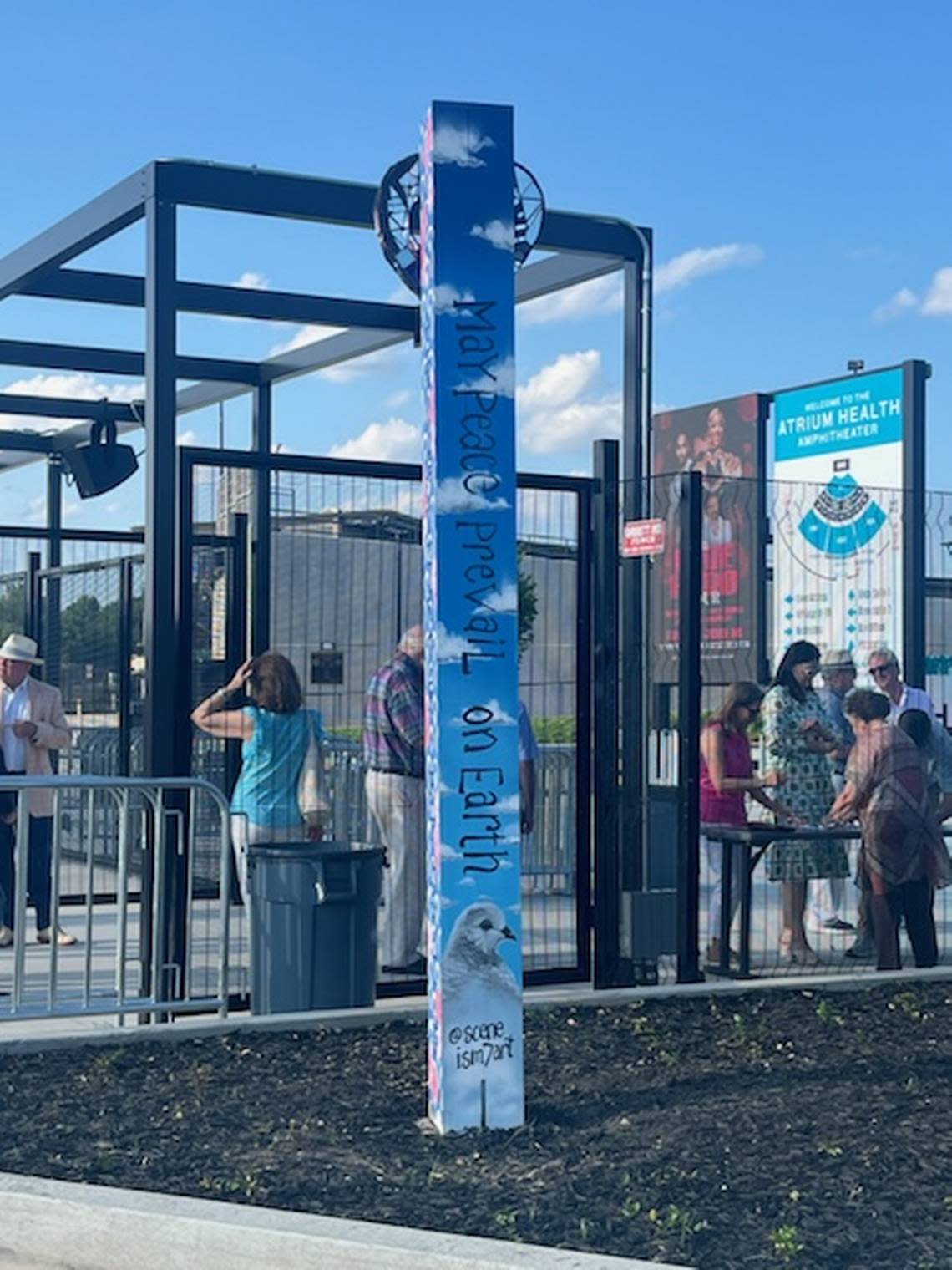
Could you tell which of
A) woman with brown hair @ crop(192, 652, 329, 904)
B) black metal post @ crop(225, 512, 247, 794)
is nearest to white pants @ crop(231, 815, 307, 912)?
woman with brown hair @ crop(192, 652, 329, 904)

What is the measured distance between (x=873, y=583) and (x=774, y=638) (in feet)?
3.30

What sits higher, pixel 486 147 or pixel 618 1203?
pixel 486 147

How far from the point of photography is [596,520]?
9258 millimetres

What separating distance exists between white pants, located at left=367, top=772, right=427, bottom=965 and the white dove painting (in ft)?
9.82

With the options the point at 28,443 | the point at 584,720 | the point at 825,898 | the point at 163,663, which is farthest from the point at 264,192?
the point at 28,443

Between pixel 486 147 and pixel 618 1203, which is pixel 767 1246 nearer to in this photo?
pixel 618 1203

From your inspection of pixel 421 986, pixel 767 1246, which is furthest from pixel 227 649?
pixel 767 1246

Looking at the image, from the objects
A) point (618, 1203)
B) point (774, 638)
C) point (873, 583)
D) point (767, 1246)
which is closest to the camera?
point (767, 1246)

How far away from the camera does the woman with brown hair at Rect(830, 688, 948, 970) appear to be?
32.7 feet

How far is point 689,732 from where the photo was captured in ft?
30.3

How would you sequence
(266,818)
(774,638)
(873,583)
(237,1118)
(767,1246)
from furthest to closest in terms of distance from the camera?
(774,638), (873,583), (266,818), (237,1118), (767,1246)

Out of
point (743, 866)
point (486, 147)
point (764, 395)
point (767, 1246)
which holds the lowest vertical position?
point (767, 1246)

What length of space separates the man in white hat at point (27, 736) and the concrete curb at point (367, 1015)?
6.78 feet

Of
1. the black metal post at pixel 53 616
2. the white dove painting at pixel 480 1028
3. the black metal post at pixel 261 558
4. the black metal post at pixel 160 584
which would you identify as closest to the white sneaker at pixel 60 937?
the black metal post at pixel 261 558
